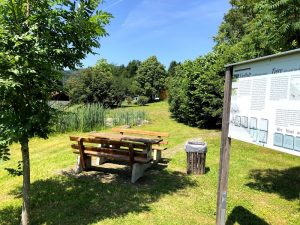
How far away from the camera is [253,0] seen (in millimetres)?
11203

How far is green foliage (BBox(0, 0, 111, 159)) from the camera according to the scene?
4039mm

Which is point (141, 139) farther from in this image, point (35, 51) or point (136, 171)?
point (35, 51)

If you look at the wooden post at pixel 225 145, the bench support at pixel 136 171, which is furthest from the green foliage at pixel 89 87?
the wooden post at pixel 225 145

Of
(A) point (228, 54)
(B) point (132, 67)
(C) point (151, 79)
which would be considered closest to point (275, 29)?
(A) point (228, 54)

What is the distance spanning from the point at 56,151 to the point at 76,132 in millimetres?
Answer: 4026

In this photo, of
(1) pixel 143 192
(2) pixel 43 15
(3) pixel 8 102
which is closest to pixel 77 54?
(2) pixel 43 15

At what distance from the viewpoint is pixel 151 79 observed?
46406 mm

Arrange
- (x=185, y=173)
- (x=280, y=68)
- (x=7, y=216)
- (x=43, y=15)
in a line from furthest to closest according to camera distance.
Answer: (x=185, y=173) < (x=7, y=216) < (x=43, y=15) < (x=280, y=68)

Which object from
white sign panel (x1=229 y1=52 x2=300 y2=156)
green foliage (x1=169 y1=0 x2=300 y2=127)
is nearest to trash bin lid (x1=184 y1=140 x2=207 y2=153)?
green foliage (x1=169 y1=0 x2=300 y2=127)

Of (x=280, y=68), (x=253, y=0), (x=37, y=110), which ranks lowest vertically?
(x=37, y=110)

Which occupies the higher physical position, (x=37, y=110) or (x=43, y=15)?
(x=43, y=15)

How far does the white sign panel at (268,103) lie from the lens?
3.17 m

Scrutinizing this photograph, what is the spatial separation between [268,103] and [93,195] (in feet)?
12.9

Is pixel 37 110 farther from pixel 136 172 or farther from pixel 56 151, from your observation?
pixel 56 151
